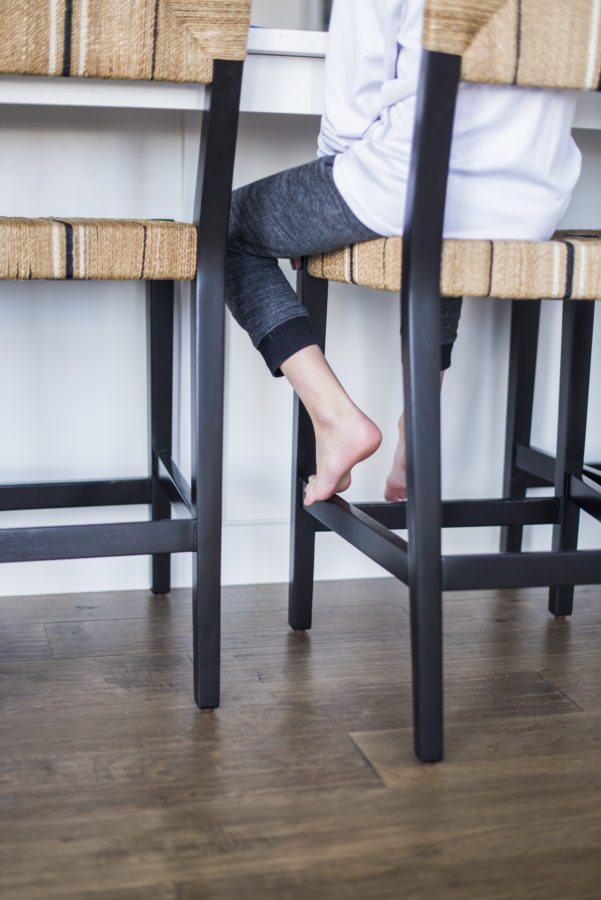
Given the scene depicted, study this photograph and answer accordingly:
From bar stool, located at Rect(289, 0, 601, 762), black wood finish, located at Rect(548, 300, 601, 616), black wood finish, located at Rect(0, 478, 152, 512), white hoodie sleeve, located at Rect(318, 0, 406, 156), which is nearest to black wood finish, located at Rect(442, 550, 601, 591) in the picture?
bar stool, located at Rect(289, 0, 601, 762)

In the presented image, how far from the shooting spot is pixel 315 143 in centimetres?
160

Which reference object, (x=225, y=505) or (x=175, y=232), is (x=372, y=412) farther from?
(x=175, y=232)

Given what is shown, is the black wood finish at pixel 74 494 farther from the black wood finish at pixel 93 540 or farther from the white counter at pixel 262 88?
the white counter at pixel 262 88

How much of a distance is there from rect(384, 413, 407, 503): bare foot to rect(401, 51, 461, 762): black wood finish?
0.51m

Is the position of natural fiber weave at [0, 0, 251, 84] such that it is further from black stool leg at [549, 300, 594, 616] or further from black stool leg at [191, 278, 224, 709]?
black stool leg at [549, 300, 594, 616]

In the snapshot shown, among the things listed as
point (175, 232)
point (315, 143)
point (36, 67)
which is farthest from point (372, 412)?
point (36, 67)

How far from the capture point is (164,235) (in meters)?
1.12

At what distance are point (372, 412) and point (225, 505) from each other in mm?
309

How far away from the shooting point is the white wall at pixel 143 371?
60.5 inches

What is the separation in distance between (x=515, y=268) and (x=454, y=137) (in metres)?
0.16

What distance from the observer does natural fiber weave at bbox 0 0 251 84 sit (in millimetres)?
1002

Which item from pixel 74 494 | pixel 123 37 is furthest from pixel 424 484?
pixel 74 494

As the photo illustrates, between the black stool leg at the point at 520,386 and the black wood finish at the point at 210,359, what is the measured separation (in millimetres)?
705

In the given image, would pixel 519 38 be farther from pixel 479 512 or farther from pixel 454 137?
pixel 479 512
